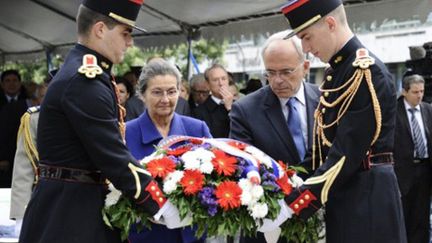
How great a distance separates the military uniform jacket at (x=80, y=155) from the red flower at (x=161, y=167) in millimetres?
135

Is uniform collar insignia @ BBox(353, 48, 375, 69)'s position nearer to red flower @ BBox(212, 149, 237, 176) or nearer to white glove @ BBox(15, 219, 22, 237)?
red flower @ BBox(212, 149, 237, 176)

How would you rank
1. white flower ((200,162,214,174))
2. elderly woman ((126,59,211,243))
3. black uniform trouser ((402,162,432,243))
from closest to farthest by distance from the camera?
1. white flower ((200,162,214,174))
2. elderly woman ((126,59,211,243))
3. black uniform trouser ((402,162,432,243))

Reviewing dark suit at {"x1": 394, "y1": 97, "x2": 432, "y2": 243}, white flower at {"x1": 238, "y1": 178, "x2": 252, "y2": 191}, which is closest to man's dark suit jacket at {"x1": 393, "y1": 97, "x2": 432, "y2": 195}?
dark suit at {"x1": 394, "y1": 97, "x2": 432, "y2": 243}

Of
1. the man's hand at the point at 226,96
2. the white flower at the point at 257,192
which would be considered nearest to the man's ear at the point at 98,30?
the white flower at the point at 257,192

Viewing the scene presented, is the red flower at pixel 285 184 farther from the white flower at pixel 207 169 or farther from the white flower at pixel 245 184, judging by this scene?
the white flower at pixel 207 169

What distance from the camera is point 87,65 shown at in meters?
3.28

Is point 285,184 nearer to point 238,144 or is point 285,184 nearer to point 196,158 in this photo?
point 238,144

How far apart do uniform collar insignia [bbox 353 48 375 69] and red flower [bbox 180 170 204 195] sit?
888mm

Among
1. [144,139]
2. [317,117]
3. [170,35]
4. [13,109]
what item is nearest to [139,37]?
[170,35]

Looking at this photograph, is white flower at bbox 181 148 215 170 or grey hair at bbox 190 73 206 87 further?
grey hair at bbox 190 73 206 87

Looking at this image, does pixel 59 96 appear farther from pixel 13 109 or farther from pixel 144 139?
pixel 13 109

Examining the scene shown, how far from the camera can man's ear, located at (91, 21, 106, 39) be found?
3346 millimetres

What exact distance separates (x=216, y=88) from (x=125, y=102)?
1044 millimetres

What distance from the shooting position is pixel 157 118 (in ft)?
14.5
